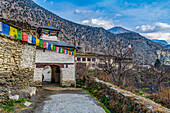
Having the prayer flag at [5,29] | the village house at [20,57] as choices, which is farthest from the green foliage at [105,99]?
the prayer flag at [5,29]

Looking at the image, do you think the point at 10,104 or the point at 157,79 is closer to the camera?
the point at 10,104

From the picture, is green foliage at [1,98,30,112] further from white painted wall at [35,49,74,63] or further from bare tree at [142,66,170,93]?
bare tree at [142,66,170,93]

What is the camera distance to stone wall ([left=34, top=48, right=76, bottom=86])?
427 inches

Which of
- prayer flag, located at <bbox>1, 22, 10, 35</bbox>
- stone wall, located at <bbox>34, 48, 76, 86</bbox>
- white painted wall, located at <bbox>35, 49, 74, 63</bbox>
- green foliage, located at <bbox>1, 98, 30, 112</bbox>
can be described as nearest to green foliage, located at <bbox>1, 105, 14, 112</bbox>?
green foliage, located at <bbox>1, 98, 30, 112</bbox>

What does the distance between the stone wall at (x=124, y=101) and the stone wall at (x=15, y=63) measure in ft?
16.7

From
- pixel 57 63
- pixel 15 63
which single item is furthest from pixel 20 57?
pixel 57 63

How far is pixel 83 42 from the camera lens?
3071 inches

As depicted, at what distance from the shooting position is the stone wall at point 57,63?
1085 cm

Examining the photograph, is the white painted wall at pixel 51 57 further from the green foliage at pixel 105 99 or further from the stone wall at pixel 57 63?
the green foliage at pixel 105 99

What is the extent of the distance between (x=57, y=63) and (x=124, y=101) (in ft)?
23.4

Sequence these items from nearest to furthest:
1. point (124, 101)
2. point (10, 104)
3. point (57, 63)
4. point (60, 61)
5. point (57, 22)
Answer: point (10, 104) < point (124, 101) < point (57, 63) < point (60, 61) < point (57, 22)

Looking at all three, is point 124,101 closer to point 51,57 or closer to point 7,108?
point 7,108

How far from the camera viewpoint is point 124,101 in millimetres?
6898

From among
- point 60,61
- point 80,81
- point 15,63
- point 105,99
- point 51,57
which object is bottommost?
point 105,99
